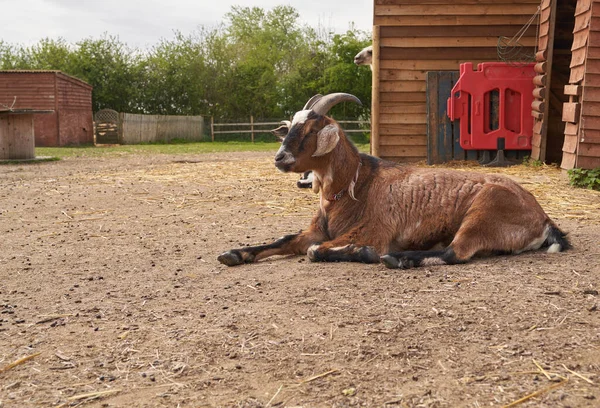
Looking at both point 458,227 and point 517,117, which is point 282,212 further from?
point 517,117

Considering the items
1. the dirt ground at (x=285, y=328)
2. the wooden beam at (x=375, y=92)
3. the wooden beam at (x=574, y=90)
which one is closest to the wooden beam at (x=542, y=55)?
the wooden beam at (x=574, y=90)

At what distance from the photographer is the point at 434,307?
13.3ft

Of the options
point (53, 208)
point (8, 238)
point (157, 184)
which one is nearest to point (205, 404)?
point (8, 238)

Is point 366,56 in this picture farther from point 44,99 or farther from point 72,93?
point 72,93

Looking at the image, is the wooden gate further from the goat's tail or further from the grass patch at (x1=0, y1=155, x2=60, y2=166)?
the goat's tail

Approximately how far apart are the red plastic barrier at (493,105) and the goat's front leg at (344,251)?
831cm

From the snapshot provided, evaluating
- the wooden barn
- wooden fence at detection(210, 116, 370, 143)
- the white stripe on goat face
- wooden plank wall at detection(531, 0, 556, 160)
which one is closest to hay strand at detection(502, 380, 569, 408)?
the white stripe on goat face

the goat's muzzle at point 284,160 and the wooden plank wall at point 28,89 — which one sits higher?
the wooden plank wall at point 28,89

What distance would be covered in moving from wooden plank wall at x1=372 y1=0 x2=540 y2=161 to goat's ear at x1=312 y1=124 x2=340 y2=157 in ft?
28.1

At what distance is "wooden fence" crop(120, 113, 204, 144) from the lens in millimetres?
34938

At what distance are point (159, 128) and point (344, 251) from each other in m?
32.5

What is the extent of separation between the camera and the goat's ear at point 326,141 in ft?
18.6

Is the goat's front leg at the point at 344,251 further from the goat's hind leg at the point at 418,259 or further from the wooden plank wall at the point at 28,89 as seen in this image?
the wooden plank wall at the point at 28,89

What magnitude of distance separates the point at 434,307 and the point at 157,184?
8794 mm
